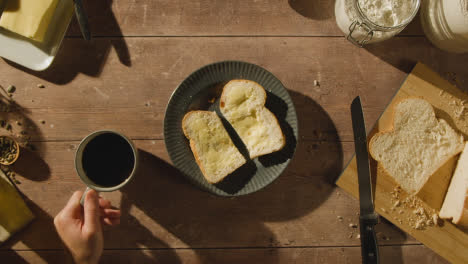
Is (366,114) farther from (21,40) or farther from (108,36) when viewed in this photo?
(21,40)

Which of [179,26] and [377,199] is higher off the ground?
[179,26]

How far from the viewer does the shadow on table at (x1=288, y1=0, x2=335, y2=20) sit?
1.15 metres

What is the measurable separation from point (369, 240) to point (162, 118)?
2.57 ft

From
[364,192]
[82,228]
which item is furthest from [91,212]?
[364,192]

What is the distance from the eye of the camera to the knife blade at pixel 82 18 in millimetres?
1037

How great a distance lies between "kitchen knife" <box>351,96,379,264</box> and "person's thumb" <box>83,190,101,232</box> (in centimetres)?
82

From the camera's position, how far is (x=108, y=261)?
1.10 meters

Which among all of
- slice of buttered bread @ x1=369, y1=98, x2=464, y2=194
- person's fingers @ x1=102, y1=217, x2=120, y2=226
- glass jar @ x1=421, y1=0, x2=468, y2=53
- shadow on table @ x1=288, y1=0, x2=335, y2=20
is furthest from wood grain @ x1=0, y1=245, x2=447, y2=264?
shadow on table @ x1=288, y1=0, x2=335, y2=20

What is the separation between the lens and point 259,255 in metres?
1.11

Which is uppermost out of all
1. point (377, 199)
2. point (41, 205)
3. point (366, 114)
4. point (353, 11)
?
point (353, 11)

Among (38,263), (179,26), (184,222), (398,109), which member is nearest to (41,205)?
(38,263)

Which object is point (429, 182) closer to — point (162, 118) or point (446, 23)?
point (446, 23)

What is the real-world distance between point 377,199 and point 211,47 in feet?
2.53

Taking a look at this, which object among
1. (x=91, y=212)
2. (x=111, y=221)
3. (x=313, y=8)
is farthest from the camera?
(x=313, y=8)
